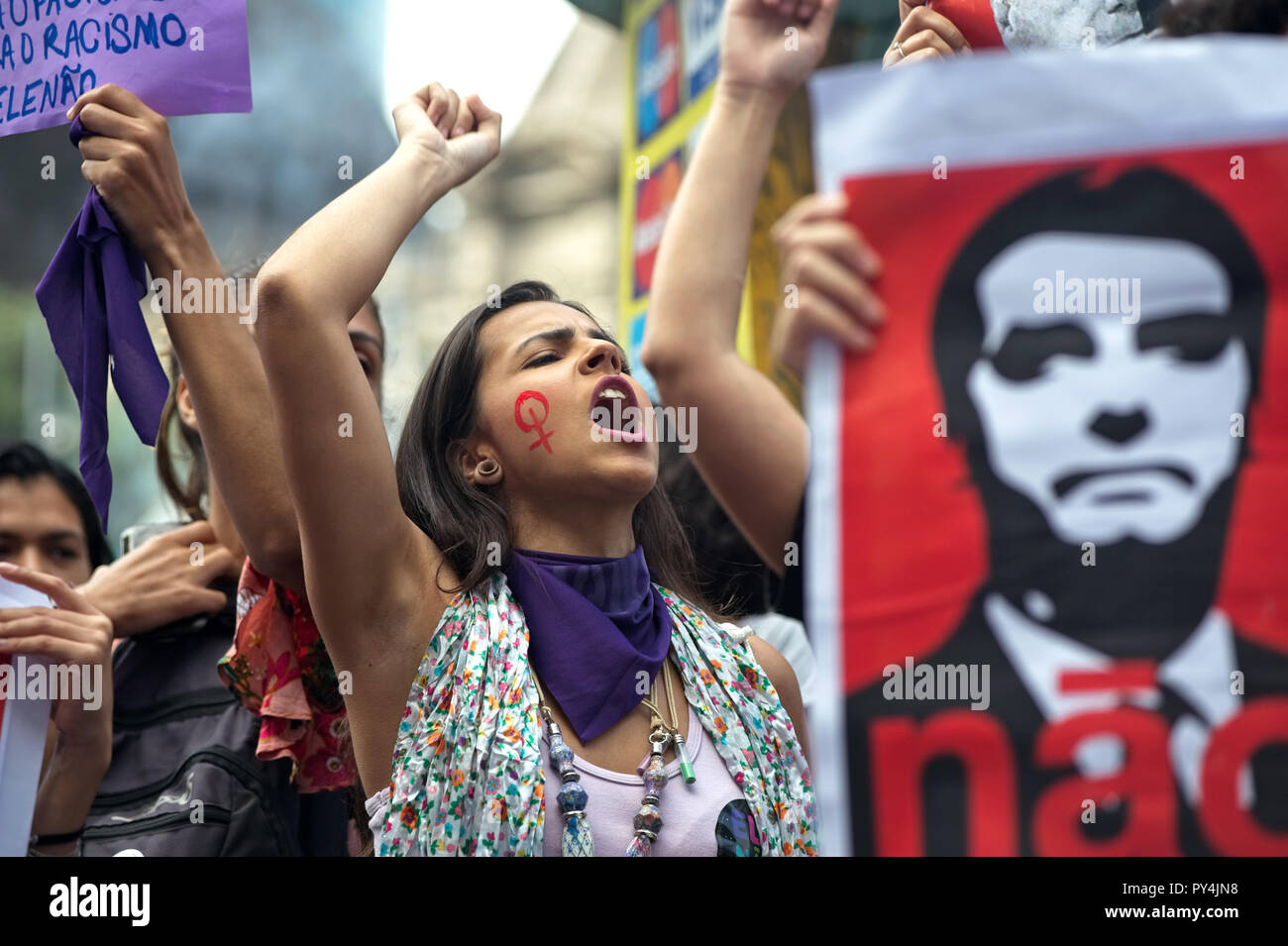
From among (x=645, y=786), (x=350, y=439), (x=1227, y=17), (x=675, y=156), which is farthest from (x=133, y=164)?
(x=675, y=156)

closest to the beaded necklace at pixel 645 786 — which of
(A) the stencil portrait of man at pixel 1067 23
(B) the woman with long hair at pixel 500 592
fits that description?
(B) the woman with long hair at pixel 500 592

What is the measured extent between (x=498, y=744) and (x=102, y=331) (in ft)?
3.16

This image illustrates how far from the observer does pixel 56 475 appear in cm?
301

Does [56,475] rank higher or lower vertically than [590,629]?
higher

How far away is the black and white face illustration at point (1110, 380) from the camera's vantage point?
1545mm

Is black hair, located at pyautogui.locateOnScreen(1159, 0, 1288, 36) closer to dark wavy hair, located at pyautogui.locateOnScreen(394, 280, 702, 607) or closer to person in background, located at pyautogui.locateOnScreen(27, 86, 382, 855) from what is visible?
dark wavy hair, located at pyautogui.locateOnScreen(394, 280, 702, 607)

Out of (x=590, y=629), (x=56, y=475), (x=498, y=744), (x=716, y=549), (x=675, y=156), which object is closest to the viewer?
(x=498, y=744)

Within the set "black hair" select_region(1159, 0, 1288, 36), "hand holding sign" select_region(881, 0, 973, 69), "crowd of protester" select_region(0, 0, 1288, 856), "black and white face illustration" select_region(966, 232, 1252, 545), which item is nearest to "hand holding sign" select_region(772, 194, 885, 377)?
"crowd of protester" select_region(0, 0, 1288, 856)

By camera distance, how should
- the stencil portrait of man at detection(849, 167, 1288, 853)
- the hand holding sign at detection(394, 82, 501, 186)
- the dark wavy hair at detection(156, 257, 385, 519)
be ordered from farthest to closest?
the dark wavy hair at detection(156, 257, 385, 519) → the hand holding sign at detection(394, 82, 501, 186) → the stencil portrait of man at detection(849, 167, 1288, 853)

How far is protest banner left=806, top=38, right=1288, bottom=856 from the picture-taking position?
1.51 m

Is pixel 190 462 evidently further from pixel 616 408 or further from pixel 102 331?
pixel 616 408

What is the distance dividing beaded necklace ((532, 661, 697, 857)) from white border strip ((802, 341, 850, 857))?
43 cm

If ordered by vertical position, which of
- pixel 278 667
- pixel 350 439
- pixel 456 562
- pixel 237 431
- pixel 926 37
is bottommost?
pixel 278 667

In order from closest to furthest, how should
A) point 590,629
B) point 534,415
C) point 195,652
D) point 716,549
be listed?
point 590,629, point 534,415, point 195,652, point 716,549
